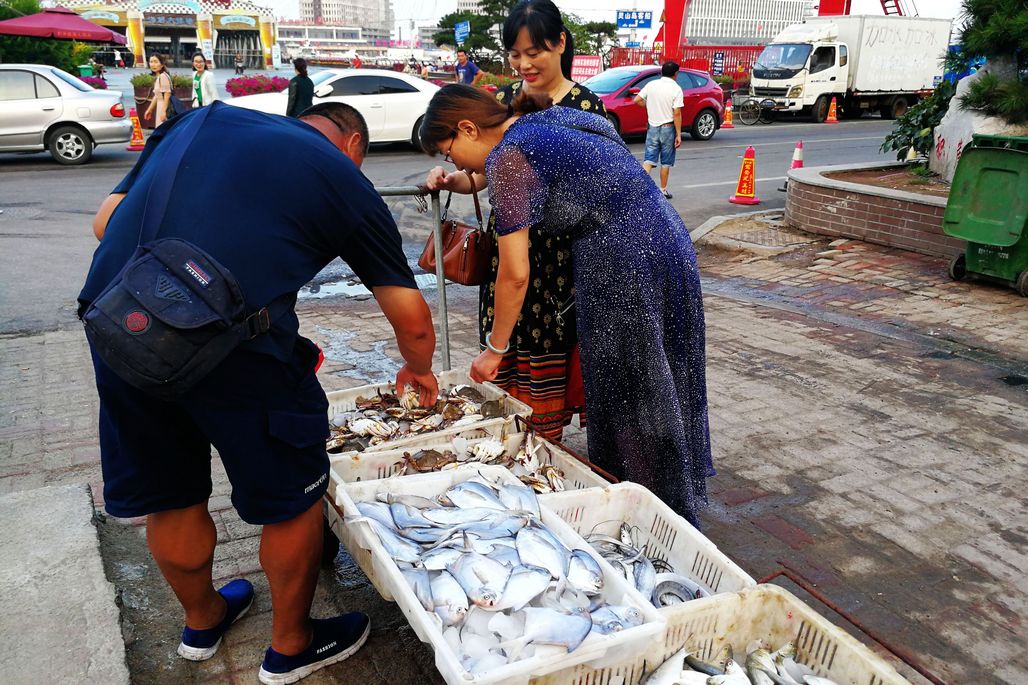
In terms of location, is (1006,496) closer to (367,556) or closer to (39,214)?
(367,556)

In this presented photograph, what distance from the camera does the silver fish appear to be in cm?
201

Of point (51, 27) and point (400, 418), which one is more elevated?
point (51, 27)

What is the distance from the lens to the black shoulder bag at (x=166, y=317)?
1.77m

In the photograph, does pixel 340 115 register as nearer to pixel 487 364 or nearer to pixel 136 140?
pixel 487 364

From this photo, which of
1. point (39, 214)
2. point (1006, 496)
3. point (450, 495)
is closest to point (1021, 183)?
point (1006, 496)

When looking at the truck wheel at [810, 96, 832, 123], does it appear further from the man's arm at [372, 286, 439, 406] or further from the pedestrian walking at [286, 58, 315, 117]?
the man's arm at [372, 286, 439, 406]

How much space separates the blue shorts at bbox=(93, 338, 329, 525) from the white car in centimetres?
1341

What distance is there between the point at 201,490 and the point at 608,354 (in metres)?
1.38

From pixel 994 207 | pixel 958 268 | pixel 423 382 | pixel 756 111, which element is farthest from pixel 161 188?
pixel 756 111

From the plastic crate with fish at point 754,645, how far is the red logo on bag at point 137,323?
125 cm

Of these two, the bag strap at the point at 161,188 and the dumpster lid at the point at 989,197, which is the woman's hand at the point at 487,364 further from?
the dumpster lid at the point at 989,197

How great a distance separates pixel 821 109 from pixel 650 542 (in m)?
24.2

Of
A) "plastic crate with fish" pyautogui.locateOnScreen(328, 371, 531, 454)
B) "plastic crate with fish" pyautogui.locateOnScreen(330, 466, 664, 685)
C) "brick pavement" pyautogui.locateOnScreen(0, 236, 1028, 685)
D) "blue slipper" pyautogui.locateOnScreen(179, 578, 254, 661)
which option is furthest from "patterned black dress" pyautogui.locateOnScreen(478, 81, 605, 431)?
"blue slipper" pyautogui.locateOnScreen(179, 578, 254, 661)

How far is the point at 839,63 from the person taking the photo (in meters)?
23.2
